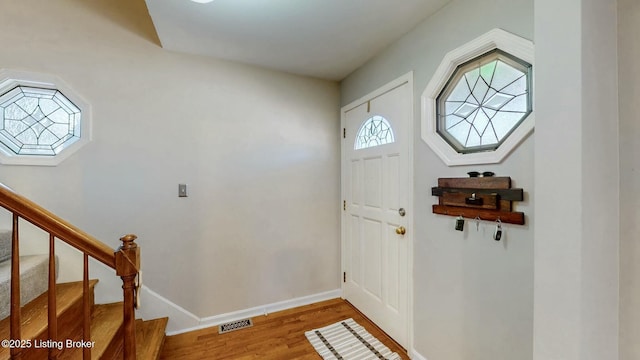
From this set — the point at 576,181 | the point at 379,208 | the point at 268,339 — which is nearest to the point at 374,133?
the point at 379,208

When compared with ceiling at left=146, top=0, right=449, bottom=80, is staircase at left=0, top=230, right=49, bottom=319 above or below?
below

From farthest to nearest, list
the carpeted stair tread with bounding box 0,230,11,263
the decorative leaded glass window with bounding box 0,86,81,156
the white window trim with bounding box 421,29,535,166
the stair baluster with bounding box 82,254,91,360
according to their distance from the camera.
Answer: the decorative leaded glass window with bounding box 0,86,81,156 → the carpeted stair tread with bounding box 0,230,11,263 → the white window trim with bounding box 421,29,535,166 → the stair baluster with bounding box 82,254,91,360

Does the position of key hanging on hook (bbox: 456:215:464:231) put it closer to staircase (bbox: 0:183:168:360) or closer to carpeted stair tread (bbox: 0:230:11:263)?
staircase (bbox: 0:183:168:360)

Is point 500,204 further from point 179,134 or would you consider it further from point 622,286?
point 179,134

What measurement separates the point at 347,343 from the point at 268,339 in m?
0.65

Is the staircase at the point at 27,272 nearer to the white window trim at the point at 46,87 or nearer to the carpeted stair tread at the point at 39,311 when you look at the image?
the carpeted stair tread at the point at 39,311

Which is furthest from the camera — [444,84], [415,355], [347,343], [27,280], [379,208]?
[379,208]

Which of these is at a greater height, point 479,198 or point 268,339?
point 479,198

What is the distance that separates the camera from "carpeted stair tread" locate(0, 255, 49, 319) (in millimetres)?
1247

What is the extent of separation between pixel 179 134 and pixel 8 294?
136cm

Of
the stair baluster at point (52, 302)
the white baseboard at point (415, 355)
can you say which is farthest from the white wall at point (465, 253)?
the stair baluster at point (52, 302)

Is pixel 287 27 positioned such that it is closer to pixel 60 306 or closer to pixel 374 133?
pixel 374 133

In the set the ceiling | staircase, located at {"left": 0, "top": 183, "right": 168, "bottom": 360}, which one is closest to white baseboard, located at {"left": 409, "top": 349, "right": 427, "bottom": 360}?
staircase, located at {"left": 0, "top": 183, "right": 168, "bottom": 360}

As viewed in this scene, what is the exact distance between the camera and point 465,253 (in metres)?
1.45
